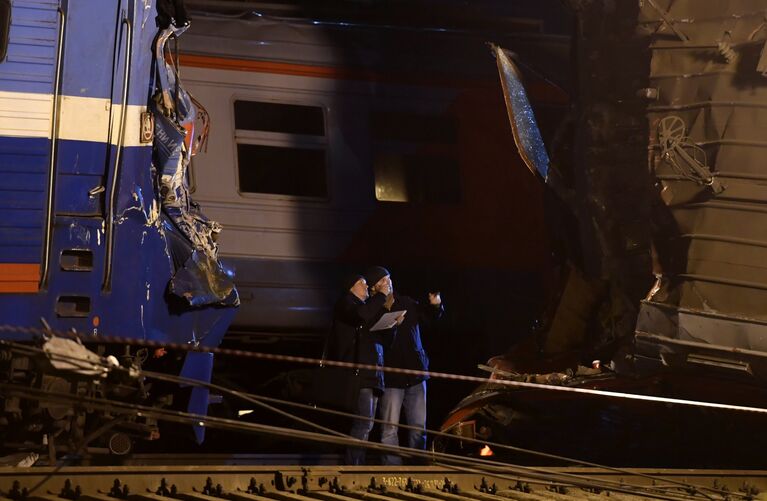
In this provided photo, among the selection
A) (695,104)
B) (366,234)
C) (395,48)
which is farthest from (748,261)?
(395,48)

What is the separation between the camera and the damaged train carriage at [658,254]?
8.30 m

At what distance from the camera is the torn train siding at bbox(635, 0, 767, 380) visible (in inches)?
323

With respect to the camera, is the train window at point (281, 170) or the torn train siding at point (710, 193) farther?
the train window at point (281, 170)

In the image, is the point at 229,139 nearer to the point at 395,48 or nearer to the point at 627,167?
the point at 395,48

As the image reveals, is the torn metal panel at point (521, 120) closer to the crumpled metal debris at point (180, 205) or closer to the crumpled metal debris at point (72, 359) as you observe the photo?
the crumpled metal debris at point (180, 205)

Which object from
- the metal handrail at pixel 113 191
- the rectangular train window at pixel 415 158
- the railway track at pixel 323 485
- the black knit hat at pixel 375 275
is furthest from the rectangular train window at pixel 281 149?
the railway track at pixel 323 485

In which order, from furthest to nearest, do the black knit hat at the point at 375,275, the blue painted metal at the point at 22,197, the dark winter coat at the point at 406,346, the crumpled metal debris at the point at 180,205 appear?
the dark winter coat at the point at 406,346
the black knit hat at the point at 375,275
the crumpled metal debris at the point at 180,205
the blue painted metal at the point at 22,197

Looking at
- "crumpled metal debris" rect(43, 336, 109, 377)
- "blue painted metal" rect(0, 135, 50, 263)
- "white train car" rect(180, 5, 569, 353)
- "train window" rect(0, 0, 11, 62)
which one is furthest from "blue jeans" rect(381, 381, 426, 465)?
"crumpled metal debris" rect(43, 336, 109, 377)

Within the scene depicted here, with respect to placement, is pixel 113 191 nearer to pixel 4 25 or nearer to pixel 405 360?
pixel 4 25

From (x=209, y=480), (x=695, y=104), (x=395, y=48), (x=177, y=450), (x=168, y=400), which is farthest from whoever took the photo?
(x=395, y=48)

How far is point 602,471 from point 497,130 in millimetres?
4632

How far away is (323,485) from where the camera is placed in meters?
6.04

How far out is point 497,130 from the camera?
36.8ft

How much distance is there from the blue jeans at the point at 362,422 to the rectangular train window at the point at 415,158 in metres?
2.35
